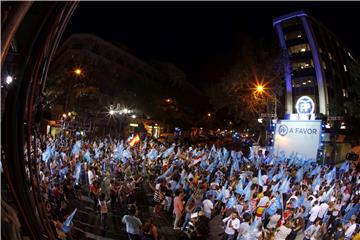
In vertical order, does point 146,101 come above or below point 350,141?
above

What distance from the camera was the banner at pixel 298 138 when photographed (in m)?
33.0

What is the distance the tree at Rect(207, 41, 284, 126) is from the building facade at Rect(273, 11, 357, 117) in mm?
4519

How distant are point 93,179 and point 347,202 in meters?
10.2

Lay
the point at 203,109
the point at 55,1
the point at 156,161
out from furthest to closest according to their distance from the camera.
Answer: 1. the point at 203,109
2. the point at 156,161
3. the point at 55,1

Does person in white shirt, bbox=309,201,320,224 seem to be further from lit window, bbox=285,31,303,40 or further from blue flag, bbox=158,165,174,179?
lit window, bbox=285,31,303,40

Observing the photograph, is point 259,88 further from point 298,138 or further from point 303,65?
point 303,65

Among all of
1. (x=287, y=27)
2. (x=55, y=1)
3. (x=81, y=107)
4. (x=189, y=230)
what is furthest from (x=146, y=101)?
(x=55, y=1)

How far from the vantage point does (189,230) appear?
11.8m

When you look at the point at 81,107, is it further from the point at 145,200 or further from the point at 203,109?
the point at 145,200

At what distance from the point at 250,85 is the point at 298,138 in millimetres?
7753

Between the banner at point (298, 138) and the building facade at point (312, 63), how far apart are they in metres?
10.5

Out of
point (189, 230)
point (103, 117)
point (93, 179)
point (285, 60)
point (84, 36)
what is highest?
point (84, 36)

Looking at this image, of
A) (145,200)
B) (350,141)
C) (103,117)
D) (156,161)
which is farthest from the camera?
(350,141)

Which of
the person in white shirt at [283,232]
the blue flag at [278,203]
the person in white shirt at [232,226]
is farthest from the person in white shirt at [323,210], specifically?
the person in white shirt at [232,226]
